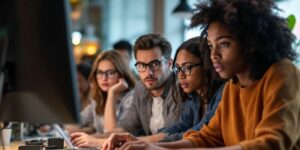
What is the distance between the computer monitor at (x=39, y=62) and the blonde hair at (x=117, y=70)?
5.91ft

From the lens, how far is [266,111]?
1394mm

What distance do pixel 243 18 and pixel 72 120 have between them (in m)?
0.59

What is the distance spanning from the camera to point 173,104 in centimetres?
251

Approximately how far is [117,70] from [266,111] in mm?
1903

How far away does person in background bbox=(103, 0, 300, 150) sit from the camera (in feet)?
4.44

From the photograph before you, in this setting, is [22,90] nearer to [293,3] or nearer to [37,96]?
[37,96]

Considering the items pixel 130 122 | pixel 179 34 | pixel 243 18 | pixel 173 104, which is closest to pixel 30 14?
pixel 243 18

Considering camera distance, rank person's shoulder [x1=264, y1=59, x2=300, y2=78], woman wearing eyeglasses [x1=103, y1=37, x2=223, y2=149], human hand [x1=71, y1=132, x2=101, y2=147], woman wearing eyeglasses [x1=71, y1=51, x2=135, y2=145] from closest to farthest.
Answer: person's shoulder [x1=264, y1=59, x2=300, y2=78], woman wearing eyeglasses [x1=103, y1=37, x2=223, y2=149], human hand [x1=71, y1=132, x2=101, y2=147], woman wearing eyeglasses [x1=71, y1=51, x2=135, y2=145]

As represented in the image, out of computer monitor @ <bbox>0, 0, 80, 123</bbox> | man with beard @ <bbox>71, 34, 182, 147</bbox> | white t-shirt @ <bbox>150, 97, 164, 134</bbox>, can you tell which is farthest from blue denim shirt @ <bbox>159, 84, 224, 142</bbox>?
computer monitor @ <bbox>0, 0, 80, 123</bbox>

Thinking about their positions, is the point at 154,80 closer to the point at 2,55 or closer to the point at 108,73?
the point at 108,73

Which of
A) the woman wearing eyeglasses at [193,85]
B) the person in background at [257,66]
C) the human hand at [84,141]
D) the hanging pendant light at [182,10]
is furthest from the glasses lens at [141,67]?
the hanging pendant light at [182,10]

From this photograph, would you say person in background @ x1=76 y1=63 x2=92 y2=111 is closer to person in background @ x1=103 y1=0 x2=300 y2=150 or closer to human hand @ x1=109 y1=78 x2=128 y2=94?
human hand @ x1=109 y1=78 x2=128 y2=94

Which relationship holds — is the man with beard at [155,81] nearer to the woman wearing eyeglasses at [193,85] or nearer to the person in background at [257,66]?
the woman wearing eyeglasses at [193,85]

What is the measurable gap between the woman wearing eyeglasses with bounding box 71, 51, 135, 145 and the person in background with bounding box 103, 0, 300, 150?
160 cm
